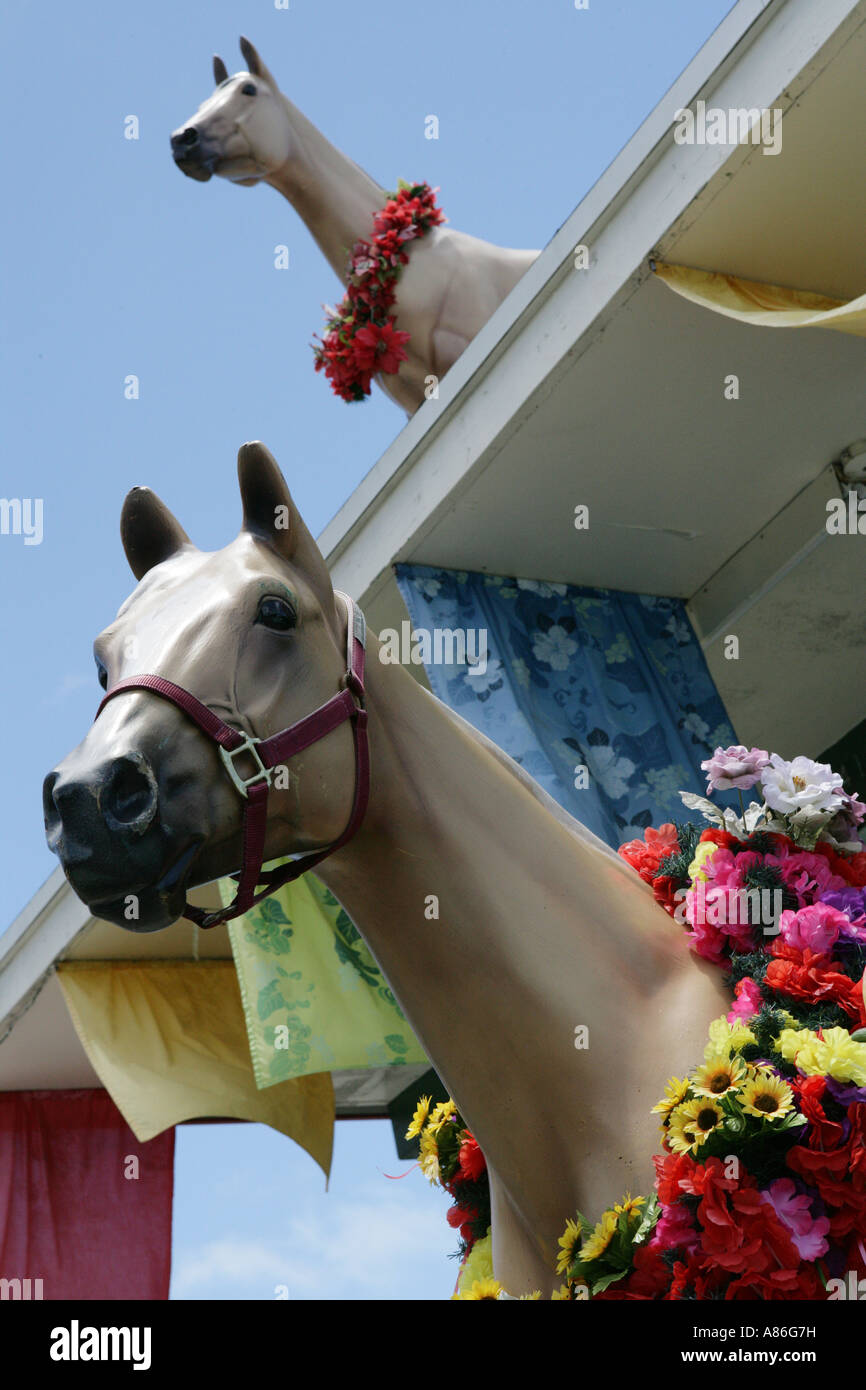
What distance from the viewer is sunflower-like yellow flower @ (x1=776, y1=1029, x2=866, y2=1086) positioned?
9.96ft

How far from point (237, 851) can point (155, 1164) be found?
6.03 m

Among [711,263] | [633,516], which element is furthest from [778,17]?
[633,516]

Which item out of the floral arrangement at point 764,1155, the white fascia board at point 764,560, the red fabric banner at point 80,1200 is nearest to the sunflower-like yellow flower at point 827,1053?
the floral arrangement at point 764,1155

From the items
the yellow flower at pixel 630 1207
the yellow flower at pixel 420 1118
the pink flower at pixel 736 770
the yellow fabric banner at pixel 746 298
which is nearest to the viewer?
the yellow flower at pixel 630 1207

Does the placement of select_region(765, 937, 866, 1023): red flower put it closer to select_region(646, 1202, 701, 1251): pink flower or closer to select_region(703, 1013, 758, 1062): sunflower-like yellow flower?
select_region(703, 1013, 758, 1062): sunflower-like yellow flower

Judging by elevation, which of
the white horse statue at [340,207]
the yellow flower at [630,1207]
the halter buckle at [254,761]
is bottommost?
the yellow flower at [630,1207]

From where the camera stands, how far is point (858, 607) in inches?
253

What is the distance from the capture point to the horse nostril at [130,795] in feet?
8.91

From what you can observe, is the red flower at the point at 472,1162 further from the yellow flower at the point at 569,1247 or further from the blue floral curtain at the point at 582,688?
the blue floral curtain at the point at 582,688

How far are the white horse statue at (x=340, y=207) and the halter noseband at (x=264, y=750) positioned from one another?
13.3 ft

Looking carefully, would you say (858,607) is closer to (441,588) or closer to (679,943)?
(441,588)

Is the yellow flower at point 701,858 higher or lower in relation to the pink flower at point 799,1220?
higher

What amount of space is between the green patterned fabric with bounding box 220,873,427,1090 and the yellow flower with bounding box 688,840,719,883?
88.6 inches

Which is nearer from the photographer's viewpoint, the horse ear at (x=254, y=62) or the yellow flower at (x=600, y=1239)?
the yellow flower at (x=600, y=1239)
